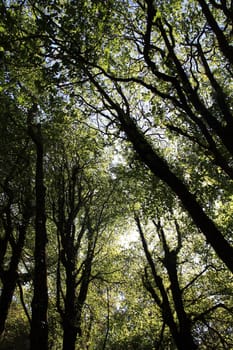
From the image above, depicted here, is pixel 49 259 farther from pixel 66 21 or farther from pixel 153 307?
pixel 66 21

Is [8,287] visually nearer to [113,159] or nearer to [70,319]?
[70,319]

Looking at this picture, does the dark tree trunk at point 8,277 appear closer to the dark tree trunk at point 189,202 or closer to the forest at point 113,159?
the forest at point 113,159

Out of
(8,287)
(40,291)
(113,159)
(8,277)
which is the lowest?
(40,291)

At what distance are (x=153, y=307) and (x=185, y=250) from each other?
539 centimetres

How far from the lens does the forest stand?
750 cm

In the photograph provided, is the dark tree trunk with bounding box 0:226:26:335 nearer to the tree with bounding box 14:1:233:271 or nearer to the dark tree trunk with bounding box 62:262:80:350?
the dark tree trunk with bounding box 62:262:80:350

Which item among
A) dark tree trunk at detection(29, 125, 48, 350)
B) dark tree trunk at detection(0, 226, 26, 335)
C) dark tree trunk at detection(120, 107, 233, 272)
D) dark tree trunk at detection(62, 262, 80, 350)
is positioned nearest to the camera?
dark tree trunk at detection(120, 107, 233, 272)

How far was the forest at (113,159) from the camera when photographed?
7.50 metres

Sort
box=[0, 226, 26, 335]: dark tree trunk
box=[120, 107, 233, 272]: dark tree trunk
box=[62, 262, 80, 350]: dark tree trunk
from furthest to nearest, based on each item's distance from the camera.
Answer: box=[0, 226, 26, 335]: dark tree trunk → box=[62, 262, 80, 350]: dark tree trunk → box=[120, 107, 233, 272]: dark tree trunk

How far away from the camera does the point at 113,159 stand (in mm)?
18547

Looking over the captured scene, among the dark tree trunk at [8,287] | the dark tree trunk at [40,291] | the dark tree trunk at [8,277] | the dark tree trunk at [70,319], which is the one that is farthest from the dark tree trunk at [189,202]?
the dark tree trunk at [8,287]

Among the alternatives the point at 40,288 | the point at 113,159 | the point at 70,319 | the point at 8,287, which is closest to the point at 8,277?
the point at 8,287

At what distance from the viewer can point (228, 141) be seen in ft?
22.3

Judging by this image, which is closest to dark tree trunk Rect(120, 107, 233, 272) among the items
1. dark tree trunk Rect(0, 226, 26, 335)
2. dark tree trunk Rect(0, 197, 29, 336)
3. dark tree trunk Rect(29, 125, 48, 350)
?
dark tree trunk Rect(29, 125, 48, 350)
